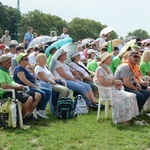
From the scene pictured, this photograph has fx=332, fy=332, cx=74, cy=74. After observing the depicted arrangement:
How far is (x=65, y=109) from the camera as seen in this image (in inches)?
267

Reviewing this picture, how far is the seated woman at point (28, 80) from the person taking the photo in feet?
21.4

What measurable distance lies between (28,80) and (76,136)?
176 centimetres

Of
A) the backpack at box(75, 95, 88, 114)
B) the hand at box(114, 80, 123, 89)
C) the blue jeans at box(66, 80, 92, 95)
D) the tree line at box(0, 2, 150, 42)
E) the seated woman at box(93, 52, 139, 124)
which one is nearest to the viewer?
the seated woman at box(93, 52, 139, 124)

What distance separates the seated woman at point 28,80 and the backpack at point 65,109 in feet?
0.92

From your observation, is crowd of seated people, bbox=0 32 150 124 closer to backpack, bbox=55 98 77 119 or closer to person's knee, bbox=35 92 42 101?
person's knee, bbox=35 92 42 101

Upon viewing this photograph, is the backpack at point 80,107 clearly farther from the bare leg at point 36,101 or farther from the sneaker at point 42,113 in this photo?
the bare leg at point 36,101

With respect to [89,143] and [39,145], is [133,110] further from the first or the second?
[39,145]

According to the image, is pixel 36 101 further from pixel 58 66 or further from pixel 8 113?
pixel 58 66

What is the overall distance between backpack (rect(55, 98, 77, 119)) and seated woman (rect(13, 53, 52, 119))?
11.0 inches

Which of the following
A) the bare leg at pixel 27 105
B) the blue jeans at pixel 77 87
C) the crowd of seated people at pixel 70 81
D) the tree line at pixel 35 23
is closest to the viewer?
the bare leg at pixel 27 105

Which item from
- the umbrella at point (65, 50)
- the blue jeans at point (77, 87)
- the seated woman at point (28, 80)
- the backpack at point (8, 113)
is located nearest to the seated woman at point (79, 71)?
the umbrella at point (65, 50)

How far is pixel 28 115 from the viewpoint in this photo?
21.2ft

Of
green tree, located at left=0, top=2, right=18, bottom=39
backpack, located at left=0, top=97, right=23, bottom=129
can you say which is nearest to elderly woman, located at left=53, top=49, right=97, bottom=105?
backpack, located at left=0, top=97, right=23, bottom=129

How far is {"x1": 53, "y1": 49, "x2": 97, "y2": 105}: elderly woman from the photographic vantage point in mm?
7753
